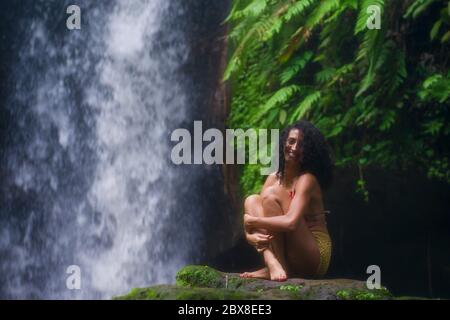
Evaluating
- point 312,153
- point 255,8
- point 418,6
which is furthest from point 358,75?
point 312,153

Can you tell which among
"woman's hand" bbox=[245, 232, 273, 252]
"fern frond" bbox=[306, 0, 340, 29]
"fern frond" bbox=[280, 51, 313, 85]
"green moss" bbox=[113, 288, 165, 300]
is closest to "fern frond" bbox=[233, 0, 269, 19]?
"fern frond" bbox=[306, 0, 340, 29]

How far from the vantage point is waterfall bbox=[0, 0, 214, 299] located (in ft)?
28.8

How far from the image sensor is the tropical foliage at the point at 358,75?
21.6 ft

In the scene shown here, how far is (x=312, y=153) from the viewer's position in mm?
4441

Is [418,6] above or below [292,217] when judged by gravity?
above

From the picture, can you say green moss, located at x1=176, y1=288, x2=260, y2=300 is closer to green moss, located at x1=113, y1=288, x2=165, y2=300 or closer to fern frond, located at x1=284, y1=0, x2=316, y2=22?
green moss, located at x1=113, y1=288, x2=165, y2=300

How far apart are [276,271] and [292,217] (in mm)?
340

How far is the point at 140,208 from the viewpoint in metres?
8.85

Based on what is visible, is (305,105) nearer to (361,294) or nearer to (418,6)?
(418,6)

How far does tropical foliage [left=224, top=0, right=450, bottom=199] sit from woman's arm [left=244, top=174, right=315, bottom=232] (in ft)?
7.62

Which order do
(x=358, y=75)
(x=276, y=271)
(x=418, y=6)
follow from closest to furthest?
(x=276, y=271) < (x=418, y=6) < (x=358, y=75)

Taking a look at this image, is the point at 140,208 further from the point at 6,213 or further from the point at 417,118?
the point at 417,118
